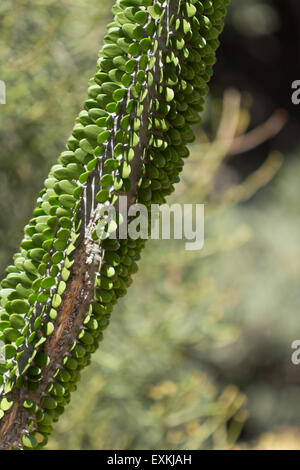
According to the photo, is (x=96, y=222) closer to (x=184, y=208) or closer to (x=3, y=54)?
(x=3, y=54)

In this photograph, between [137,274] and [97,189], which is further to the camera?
[137,274]

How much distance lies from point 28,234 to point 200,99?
0.08m

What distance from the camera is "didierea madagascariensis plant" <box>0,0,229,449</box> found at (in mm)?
204

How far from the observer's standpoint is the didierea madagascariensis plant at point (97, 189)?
0.20m

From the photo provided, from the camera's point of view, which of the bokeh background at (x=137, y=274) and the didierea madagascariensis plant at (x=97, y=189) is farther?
the bokeh background at (x=137, y=274)

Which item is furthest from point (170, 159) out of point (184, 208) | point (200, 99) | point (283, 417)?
point (283, 417)

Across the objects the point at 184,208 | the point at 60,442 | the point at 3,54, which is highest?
the point at 3,54

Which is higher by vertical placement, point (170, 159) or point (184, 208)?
point (184, 208)

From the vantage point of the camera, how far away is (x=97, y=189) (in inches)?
8.2

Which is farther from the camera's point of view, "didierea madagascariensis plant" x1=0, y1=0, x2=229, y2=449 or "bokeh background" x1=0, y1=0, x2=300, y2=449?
"bokeh background" x1=0, y1=0, x2=300, y2=449

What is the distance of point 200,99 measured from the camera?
21 centimetres

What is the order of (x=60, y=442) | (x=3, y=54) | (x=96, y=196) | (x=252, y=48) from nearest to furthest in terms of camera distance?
(x=96, y=196)
(x=3, y=54)
(x=60, y=442)
(x=252, y=48)

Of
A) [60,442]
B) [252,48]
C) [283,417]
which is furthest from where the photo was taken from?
[252,48]

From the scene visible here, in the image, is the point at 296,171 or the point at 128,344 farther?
the point at 296,171
